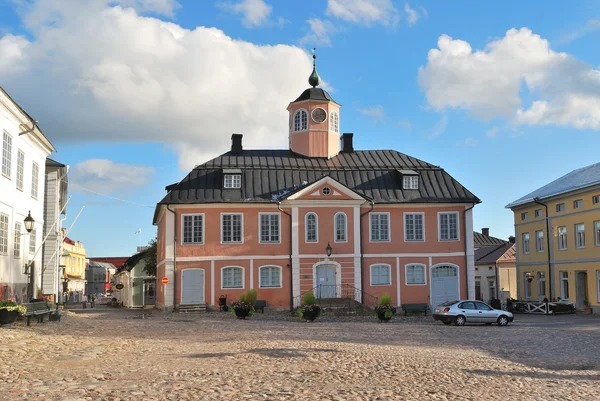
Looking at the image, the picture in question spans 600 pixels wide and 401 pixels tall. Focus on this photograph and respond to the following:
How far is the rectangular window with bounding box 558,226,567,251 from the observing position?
38531mm

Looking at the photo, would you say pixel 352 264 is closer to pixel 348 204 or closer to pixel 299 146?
pixel 348 204

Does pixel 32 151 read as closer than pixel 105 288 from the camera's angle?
Yes

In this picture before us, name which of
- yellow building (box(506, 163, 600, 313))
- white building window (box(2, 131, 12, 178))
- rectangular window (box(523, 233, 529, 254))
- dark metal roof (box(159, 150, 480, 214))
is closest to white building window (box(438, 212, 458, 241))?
dark metal roof (box(159, 150, 480, 214))

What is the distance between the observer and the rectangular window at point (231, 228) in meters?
35.6

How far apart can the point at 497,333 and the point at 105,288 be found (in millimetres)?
95995

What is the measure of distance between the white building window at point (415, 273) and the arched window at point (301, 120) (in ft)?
34.4

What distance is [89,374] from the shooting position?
1112 cm

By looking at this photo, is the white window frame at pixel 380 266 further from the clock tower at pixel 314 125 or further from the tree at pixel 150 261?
the tree at pixel 150 261

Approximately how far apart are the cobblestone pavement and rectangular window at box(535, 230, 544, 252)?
21310mm

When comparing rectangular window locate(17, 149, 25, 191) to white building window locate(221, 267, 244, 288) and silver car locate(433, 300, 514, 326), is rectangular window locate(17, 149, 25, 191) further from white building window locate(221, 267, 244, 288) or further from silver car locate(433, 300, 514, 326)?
silver car locate(433, 300, 514, 326)

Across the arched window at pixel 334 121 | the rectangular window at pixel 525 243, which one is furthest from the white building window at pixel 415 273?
the rectangular window at pixel 525 243

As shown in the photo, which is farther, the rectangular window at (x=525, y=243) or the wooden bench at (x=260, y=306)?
the rectangular window at (x=525, y=243)

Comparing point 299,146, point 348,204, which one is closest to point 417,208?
point 348,204

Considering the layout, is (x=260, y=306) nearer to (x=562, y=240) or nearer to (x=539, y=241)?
(x=562, y=240)
